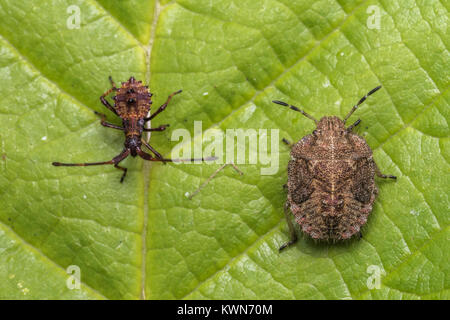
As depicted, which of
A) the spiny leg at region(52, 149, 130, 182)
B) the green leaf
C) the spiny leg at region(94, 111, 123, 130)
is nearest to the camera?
the green leaf

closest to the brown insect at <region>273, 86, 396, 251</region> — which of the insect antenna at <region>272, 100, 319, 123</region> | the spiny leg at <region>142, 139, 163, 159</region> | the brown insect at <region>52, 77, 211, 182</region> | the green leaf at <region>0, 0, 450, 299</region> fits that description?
the insect antenna at <region>272, 100, 319, 123</region>

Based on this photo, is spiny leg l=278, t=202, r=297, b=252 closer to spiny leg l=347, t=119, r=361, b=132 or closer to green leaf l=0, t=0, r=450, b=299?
green leaf l=0, t=0, r=450, b=299

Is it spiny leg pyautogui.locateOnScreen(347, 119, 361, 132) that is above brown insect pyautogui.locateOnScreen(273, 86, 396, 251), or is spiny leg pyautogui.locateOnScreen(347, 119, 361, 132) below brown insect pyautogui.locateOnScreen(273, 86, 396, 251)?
above

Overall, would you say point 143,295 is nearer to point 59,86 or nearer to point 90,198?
point 90,198

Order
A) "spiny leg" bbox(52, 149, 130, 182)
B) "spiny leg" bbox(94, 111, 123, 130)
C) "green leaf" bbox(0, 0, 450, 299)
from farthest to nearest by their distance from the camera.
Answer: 1. "spiny leg" bbox(94, 111, 123, 130)
2. "spiny leg" bbox(52, 149, 130, 182)
3. "green leaf" bbox(0, 0, 450, 299)

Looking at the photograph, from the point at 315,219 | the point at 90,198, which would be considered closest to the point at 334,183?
the point at 315,219

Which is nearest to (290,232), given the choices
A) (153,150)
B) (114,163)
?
(153,150)
